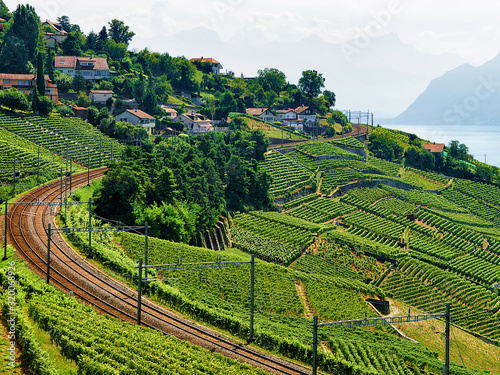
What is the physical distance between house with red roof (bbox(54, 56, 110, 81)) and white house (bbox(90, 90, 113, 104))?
10125mm

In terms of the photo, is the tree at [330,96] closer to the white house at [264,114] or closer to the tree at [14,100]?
the white house at [264,114]

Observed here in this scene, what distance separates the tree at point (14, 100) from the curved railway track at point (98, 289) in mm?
41953

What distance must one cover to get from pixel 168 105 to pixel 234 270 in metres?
74.2

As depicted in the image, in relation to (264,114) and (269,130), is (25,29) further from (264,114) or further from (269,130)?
(269,130)

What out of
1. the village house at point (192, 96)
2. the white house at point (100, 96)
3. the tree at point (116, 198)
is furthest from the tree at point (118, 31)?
the tree at point (116, 198)

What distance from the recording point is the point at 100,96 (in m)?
102

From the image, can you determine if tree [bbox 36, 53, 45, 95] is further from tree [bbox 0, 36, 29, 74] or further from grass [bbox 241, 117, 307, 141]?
grass [bbox 241, 117, 307, 141]

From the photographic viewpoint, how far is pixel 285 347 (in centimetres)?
3127

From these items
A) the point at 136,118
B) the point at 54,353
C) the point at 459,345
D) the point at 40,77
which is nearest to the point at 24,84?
the point at 40,77

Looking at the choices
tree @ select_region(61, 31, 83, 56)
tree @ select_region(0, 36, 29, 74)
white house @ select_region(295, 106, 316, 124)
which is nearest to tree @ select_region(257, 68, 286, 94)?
white house @ select_region(295, 106, 316, 124)

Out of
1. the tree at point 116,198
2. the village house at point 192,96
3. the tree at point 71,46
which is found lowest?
the tree at point 116,198

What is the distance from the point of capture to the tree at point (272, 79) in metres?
146

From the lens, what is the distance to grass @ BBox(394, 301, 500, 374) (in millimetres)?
45438

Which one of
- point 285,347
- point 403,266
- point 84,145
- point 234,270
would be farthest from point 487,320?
point 84,145
